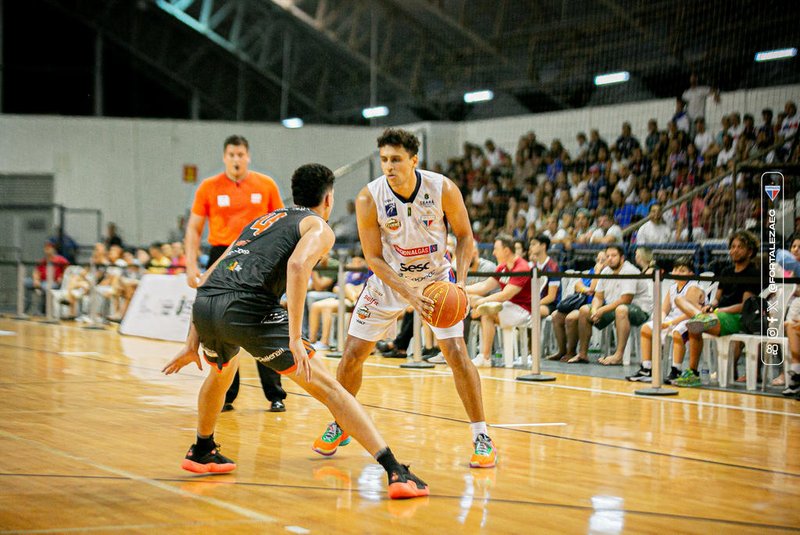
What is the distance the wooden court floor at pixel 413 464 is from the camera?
4.20 meters

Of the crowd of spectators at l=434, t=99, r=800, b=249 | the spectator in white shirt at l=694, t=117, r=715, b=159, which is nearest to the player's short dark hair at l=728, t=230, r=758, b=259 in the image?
the crowd of spectators at l=434, t=99, r=800, b=249

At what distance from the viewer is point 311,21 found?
73.6ft

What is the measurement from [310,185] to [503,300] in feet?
21.4

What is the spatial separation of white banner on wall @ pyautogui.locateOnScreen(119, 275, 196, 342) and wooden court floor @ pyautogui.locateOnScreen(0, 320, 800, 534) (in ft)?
16.7

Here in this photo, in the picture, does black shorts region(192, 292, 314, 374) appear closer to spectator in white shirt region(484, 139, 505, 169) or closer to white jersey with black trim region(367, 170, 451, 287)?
white jersey with black trim region(367, 170, 451, 287)

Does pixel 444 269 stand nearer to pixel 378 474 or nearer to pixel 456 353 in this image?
pixel 456 353

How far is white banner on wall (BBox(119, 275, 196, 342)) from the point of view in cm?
1469

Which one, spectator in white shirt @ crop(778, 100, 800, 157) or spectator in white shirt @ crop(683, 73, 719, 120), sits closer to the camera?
spectator in white shirt @ crop(778, 100, 800, 157)

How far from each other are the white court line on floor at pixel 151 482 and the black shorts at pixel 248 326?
714 millimetres

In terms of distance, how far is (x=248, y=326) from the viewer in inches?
190

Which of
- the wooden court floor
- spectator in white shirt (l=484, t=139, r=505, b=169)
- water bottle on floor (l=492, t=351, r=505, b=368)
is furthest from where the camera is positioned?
spectator in white shirt (l=484, t=139, r=505, b=169)

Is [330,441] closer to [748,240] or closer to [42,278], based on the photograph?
[748,240]

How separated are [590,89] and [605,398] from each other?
11740 millimetres

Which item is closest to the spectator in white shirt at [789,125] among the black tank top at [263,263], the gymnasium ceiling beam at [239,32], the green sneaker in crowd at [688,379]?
the green sneaker in crowd at [688,379]
